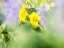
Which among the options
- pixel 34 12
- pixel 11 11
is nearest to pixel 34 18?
pixel 34 12

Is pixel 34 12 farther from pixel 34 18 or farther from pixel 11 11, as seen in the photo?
pixel 11 11

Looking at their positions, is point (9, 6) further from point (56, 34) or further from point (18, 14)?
point (56, 34)

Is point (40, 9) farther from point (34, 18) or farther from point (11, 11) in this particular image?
point (11, 11)

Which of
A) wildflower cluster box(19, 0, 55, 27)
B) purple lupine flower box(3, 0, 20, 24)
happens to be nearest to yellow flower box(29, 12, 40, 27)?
wildflower cluster box(19, 0, 55, 27)

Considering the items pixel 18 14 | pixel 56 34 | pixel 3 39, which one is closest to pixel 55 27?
pixel 56 34

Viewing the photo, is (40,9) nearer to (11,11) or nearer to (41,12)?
(41,12)

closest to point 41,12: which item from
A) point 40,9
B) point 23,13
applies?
point 40,9
